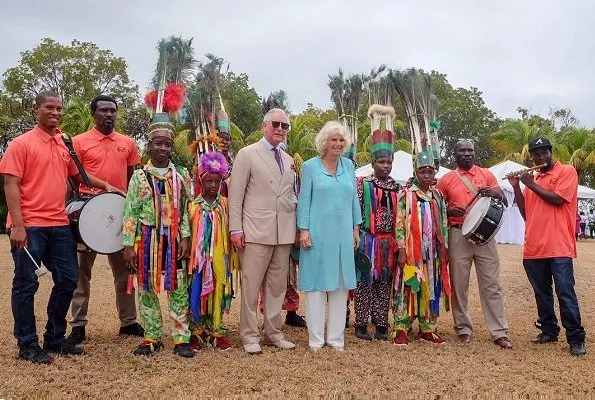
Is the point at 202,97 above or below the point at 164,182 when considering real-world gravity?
above

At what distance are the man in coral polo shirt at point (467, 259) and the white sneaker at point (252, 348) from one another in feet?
6.57

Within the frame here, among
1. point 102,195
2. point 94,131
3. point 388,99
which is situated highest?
point 388,99

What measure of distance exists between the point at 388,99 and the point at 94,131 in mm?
3042

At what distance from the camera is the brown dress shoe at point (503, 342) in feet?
17.9

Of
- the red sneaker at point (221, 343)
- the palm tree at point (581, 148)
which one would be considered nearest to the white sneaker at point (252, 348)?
the red sneaker at point (221, 343)

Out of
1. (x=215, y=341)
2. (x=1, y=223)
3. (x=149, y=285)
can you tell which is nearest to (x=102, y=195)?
(x=149, y=285)

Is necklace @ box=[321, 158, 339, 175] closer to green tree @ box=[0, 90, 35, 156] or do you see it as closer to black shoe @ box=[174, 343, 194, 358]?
black shoe @ box=[174, 343, 194, 358]

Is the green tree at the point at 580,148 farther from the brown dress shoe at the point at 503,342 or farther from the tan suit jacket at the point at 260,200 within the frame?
the tan suit jacket at the point at 260,200

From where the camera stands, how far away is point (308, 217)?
17.2 ft

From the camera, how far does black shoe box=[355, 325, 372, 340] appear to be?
5.74 metres

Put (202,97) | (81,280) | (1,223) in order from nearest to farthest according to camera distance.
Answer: (81,280)
(202,97)
(1,223)

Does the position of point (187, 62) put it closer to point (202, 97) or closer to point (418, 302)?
point (202, 97)

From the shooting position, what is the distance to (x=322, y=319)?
530 centimetres

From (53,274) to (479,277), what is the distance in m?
3.87
